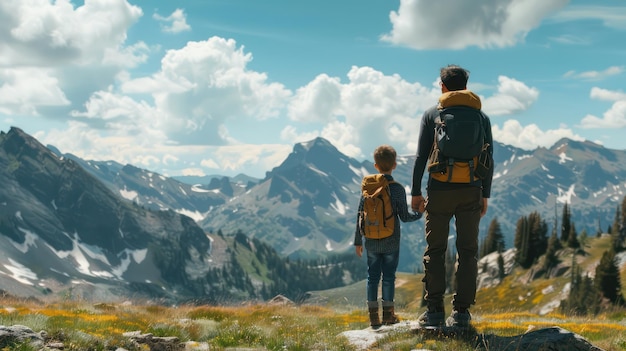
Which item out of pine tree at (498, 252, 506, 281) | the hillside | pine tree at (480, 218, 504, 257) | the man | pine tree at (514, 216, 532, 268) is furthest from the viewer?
pine tree at (480, 218, 504, 257)

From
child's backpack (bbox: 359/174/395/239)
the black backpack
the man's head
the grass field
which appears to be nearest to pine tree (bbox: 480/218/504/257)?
the grass field

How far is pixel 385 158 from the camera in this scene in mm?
11883

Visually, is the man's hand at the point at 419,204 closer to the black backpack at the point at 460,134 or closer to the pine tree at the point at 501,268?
the black backpack at the point at 460,134

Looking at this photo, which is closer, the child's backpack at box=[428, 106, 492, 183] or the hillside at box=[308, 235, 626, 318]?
the child's backpack at box=[428, 106, 492, 183]

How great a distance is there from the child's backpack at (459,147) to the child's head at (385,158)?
5.12ft

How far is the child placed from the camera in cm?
1194

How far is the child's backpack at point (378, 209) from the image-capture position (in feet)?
38.9

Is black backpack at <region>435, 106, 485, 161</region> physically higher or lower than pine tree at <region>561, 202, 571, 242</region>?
higher

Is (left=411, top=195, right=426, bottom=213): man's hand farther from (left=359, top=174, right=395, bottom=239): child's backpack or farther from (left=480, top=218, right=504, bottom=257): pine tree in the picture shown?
(left=480, top=218, right=504, bottom=257): pine tree

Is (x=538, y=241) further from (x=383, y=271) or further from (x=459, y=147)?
(x=459, y=147)

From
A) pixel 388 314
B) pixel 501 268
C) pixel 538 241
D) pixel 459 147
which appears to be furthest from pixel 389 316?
pixel 501 268

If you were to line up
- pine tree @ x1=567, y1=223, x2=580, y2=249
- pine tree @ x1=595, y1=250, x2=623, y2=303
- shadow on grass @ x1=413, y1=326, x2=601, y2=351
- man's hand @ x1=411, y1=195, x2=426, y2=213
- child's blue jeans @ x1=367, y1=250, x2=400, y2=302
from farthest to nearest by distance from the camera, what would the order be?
pine tree @ x1=567, y1=223, x2=580, y2=249 → pine tree @ x1=595, y1=250, x2=623, y2=303 → child's blue jeans @ x1=367, y1=250, x2=400, y2=302 → man's hand @ x1=411, y1=195, x2=426, y2=213 → shadow on grass @ x1=413, y1=326, x2=601, y2=351

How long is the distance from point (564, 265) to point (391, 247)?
145723 millimetres

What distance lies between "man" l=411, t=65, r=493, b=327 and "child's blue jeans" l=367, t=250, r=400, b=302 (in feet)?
3.88
